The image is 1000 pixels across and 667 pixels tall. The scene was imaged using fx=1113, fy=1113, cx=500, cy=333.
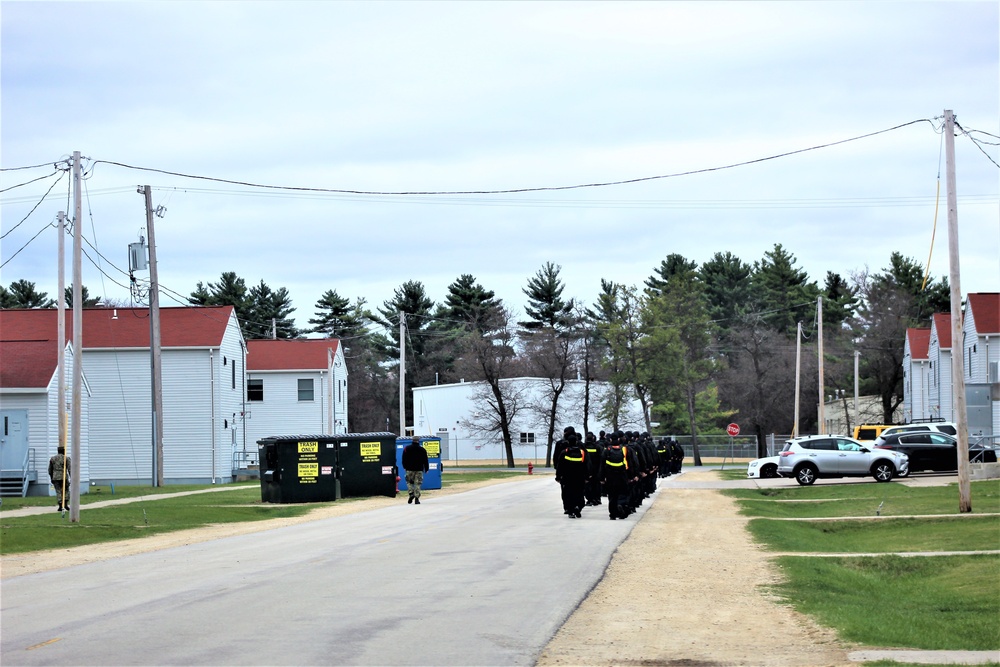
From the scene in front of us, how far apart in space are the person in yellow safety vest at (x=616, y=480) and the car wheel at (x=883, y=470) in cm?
1729

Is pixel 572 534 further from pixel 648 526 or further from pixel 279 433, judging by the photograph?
pixel 279 433

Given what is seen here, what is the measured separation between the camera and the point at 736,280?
103688 millimetres

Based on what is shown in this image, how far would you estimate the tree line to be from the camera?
7528cm

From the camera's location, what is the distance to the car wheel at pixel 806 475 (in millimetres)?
38719

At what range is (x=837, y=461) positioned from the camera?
3856 centimetres

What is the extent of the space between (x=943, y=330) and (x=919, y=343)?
10.9m

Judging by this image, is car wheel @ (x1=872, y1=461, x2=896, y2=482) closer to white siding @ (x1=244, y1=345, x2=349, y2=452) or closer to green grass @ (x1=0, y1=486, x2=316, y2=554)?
green grass @ (x1=0, y1=486, x2=316, y2=554)

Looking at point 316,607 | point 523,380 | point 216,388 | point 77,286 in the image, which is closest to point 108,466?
point 216,388

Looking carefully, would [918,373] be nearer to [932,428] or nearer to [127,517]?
[932,428]

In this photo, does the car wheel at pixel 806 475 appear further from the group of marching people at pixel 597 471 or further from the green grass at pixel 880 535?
the green grass at pixel 880 535

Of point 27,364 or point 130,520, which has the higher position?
point 27,364

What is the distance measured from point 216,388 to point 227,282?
173 feet

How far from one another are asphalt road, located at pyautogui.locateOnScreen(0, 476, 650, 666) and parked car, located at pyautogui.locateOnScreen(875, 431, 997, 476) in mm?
22912

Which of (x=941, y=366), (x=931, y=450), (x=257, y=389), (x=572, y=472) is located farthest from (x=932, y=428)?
(x=257, y=389)
